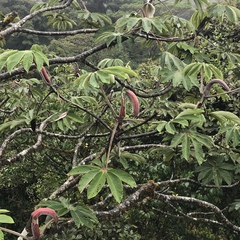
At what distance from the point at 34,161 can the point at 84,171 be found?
98.3 inches

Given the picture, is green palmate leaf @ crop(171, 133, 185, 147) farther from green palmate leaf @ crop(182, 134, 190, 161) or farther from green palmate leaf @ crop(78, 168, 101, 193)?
green palmate leaf @ crop(78, 168, 101, 193)

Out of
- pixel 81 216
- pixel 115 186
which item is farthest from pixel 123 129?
pixel 115 186

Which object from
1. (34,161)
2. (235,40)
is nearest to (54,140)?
(34,161)

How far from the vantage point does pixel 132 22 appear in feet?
4.75

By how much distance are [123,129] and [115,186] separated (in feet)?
2.83

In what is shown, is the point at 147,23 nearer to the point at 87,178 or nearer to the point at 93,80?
the point at 93,80

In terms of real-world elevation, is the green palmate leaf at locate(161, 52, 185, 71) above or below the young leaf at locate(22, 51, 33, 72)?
below

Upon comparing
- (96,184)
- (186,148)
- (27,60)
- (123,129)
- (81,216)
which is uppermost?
(27,60)

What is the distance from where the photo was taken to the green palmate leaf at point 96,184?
3.32 feet

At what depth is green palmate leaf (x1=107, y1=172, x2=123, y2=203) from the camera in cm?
101

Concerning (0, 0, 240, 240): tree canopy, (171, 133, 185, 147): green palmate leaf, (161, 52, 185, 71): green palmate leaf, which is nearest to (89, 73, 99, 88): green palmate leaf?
(0, 0, 240, 240): tree canopy

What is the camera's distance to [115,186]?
1.03 metres

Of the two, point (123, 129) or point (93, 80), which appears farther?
point (123, 129)

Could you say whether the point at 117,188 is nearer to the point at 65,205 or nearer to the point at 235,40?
the point at 65,205
